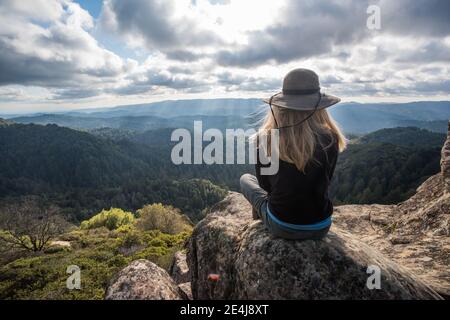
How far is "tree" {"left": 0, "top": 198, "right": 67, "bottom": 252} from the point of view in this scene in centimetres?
4347

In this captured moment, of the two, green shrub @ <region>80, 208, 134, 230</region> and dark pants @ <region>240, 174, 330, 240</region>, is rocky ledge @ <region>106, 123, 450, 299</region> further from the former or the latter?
green shrub @ <region>80, 208, 134, 230</region>

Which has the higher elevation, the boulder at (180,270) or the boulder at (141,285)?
the boulder at (141,285)

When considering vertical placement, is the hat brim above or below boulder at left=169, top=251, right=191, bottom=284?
above

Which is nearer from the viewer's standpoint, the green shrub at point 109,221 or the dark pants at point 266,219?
the dark pants at point 266,219

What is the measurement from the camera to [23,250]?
144ft

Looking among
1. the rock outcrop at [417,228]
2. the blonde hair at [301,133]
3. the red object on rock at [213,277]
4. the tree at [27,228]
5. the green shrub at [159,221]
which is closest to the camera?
the blonde hair at [301,133]

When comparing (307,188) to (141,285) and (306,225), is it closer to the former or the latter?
(306,225)

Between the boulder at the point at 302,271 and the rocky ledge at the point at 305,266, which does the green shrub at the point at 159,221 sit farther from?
the boulder at the point at 302,271

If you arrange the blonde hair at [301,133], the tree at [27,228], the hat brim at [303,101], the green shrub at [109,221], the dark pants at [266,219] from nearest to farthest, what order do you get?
the blonde hair at [301,133] < the hat brim at [303,101] < the dark pants at [266,219] < the tree at [27,228] < the green shrub at [109,221]

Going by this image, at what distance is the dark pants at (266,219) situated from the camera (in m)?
5.70

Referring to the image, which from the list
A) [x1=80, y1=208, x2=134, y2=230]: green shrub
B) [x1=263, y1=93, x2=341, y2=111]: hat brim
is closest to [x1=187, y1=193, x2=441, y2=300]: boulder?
[x1=263, y1=93, x2=341, y2=111]: hat brim

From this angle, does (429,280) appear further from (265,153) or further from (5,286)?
(5,286)

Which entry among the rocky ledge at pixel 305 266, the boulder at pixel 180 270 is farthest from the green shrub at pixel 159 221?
the rocky ledge at pixel 305 266

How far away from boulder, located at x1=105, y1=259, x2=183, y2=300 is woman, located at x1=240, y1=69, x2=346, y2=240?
9.30 ft
